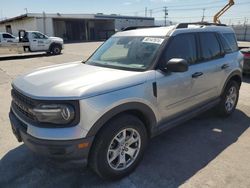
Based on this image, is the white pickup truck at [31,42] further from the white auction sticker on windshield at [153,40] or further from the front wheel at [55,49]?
the white auction sticker on windshield at [153,40]

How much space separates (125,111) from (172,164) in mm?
1085

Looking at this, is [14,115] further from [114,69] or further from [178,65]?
[178,65]

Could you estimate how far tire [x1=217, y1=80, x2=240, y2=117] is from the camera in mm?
4785

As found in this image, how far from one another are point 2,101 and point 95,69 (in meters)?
4.25

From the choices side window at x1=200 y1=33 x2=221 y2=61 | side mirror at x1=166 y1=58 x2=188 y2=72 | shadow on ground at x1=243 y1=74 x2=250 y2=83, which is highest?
Answer: side window at x1=200 y1=33 x2=221 y2=61

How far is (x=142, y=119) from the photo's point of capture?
318 centimetres

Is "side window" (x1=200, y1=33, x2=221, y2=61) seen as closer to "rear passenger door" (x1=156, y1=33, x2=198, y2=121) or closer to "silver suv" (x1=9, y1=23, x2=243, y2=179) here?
"silver suv" (x1=9, y1=23, x2=243, y2=179)

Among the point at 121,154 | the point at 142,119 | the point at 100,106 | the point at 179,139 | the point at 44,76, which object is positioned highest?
the point at 44,76

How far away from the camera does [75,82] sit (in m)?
2.79

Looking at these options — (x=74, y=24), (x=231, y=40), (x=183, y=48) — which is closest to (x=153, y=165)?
(x=183, y=48)

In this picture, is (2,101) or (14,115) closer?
(14,115)

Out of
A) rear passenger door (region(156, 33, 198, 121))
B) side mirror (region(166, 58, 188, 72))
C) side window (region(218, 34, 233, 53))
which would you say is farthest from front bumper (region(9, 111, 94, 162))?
side window (region(218, 34, 233, 53))

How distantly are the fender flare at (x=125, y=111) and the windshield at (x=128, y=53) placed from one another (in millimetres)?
559

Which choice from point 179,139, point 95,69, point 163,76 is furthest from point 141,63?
point 179,139
